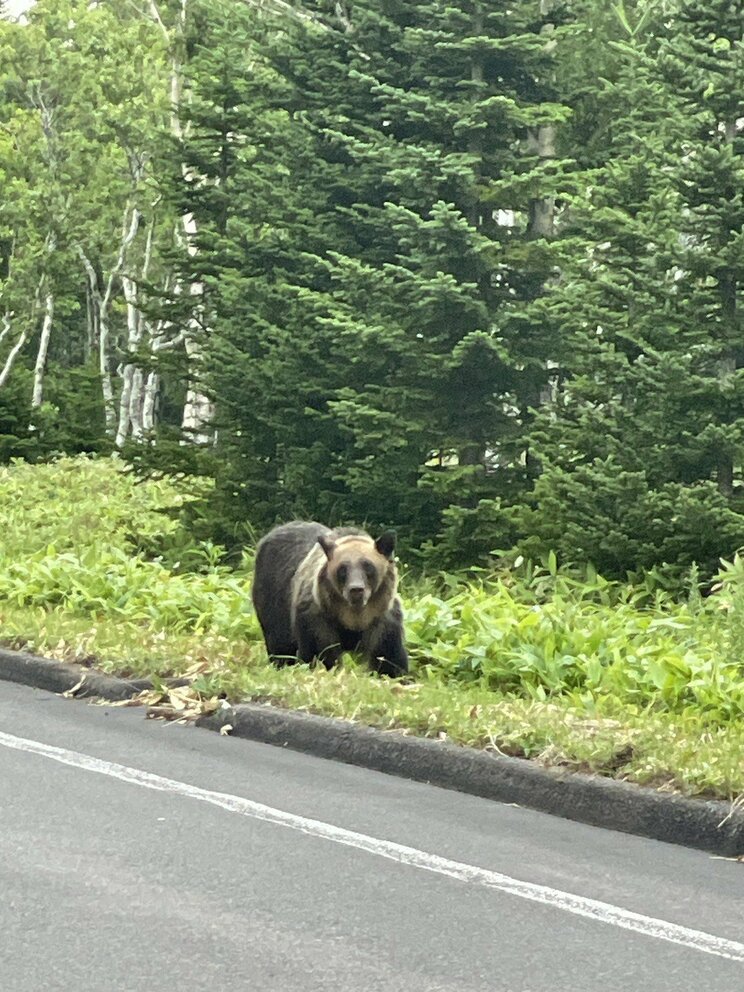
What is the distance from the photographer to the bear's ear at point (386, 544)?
1135 cm

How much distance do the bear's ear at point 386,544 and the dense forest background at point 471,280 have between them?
10.8ft

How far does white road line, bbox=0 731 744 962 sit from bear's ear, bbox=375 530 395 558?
9.13ft

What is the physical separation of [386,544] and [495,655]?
1.08 m

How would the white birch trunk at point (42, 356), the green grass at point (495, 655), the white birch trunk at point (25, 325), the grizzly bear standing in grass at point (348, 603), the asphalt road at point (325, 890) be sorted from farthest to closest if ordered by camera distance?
1. the white birch trunk at point (42, 356)
2. the white birch trunk at point (25, 325)
3. the grizzly bear standing in grass at point (348, 603)
4. the green grass at point (495, 655)
5. the asphalt road at point (325, 890)

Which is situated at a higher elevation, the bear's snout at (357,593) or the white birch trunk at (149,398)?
the white birch trunk at (149,398)

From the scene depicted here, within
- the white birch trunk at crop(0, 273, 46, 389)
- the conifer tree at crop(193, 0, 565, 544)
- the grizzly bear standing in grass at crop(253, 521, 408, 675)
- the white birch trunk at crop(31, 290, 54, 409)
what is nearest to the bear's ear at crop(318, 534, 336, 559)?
the grizzly bear standing in grass at crop(253, 521, 408, 675)

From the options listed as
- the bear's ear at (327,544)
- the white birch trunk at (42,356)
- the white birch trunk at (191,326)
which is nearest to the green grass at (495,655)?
the bear's ear at (327,544)

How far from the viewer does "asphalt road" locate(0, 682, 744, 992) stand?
5.50 metres

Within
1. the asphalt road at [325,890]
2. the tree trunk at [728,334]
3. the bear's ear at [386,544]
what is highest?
the tree trunk at [728,334]

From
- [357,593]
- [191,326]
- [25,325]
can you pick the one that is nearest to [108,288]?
[25,325]

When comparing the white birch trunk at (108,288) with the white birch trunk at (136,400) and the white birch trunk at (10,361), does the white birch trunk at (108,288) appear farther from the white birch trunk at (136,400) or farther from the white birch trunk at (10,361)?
the white birch trunk at (10,361)

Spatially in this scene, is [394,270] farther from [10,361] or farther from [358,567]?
[10,361]

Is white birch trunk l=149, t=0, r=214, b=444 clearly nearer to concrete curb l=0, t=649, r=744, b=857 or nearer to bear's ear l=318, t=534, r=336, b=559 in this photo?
bear's ear l=318, t=534, r=336, b=559

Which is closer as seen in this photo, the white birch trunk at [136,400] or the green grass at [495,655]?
the green grass at [495,655]
